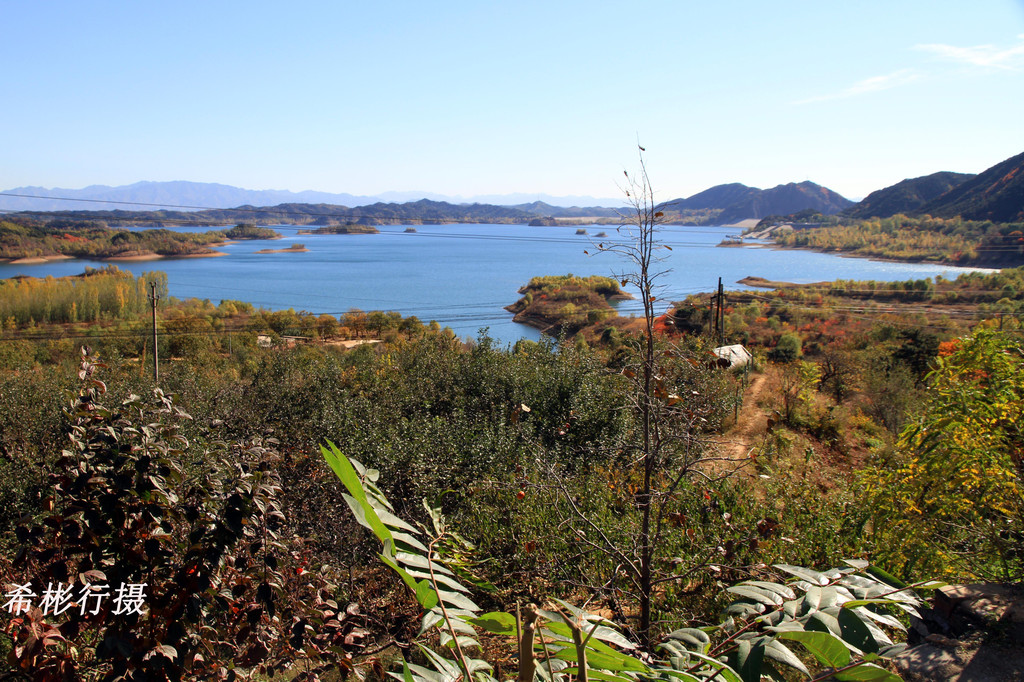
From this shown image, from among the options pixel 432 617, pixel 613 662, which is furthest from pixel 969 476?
pixel 432 617

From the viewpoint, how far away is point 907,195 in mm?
67562

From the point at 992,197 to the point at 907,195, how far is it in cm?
2821

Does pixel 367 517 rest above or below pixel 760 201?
below

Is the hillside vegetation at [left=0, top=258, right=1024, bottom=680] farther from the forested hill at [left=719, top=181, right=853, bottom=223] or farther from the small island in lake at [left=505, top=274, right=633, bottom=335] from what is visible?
the forested hill at [left=719, top=181, right=853, bottom=223]

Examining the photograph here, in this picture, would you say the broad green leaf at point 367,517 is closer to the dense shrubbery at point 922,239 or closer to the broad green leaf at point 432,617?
the broad green leaf at point 432,617

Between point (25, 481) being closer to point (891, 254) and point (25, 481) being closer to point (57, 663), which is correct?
point (57, 663)

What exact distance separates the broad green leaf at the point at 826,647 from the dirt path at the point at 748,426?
10173mm

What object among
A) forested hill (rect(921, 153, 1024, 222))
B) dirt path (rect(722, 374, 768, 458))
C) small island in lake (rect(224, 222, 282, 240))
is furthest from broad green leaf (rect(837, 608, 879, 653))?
small island in lake (rect(224, 222, 282, 240))

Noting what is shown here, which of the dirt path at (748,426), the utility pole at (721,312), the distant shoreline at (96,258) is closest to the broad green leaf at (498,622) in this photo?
the dirt path at (748,426)

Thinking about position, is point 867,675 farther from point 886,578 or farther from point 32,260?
point 32,260

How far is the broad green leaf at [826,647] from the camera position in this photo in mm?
625

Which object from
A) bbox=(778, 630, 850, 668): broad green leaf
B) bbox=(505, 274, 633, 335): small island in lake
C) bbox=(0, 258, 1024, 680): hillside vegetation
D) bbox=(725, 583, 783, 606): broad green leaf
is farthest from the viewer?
bbox=(505, 274, 633, 335): small island in lake

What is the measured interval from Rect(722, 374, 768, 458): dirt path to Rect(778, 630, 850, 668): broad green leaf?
10173 millimetres

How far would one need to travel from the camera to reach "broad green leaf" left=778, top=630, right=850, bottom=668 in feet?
2.05
